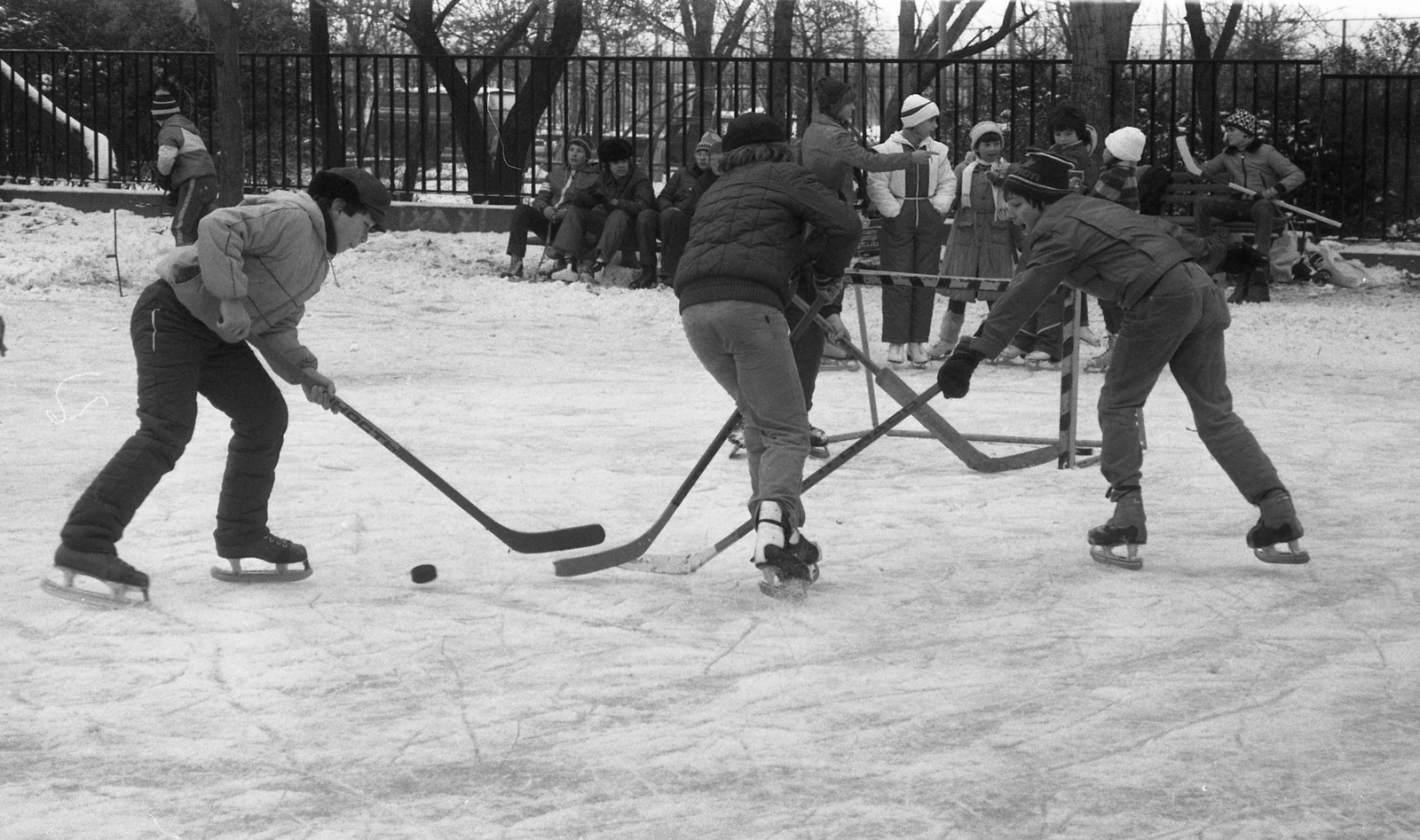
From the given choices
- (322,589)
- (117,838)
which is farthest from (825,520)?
(117,838)

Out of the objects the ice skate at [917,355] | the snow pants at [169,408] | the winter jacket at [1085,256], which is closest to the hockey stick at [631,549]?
the winter jacket at [1085,256]

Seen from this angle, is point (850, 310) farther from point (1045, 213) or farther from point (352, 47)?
point (352, 47)

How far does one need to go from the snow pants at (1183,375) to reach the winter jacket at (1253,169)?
8149mm

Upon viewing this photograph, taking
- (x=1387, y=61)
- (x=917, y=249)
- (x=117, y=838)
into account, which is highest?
(x=1387, y=61)

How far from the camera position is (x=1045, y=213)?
5.45m

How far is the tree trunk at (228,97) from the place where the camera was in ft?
47.1

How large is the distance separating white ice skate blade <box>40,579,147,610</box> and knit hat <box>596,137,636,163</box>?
9.04 meters

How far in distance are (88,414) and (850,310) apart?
6.41 meters

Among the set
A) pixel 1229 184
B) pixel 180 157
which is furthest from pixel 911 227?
pixel 180 157

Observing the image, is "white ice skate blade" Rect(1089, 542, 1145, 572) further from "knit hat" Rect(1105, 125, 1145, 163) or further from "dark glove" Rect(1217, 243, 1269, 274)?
"dark glove" Rect(1217, 243, 1269, 274)

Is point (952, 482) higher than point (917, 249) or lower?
lower

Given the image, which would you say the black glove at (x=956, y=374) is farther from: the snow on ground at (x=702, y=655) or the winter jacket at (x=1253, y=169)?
the winter jacket at (x=1253, y=169)

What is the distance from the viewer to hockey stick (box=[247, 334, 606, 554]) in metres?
5.11

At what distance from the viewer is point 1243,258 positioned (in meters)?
12.9
